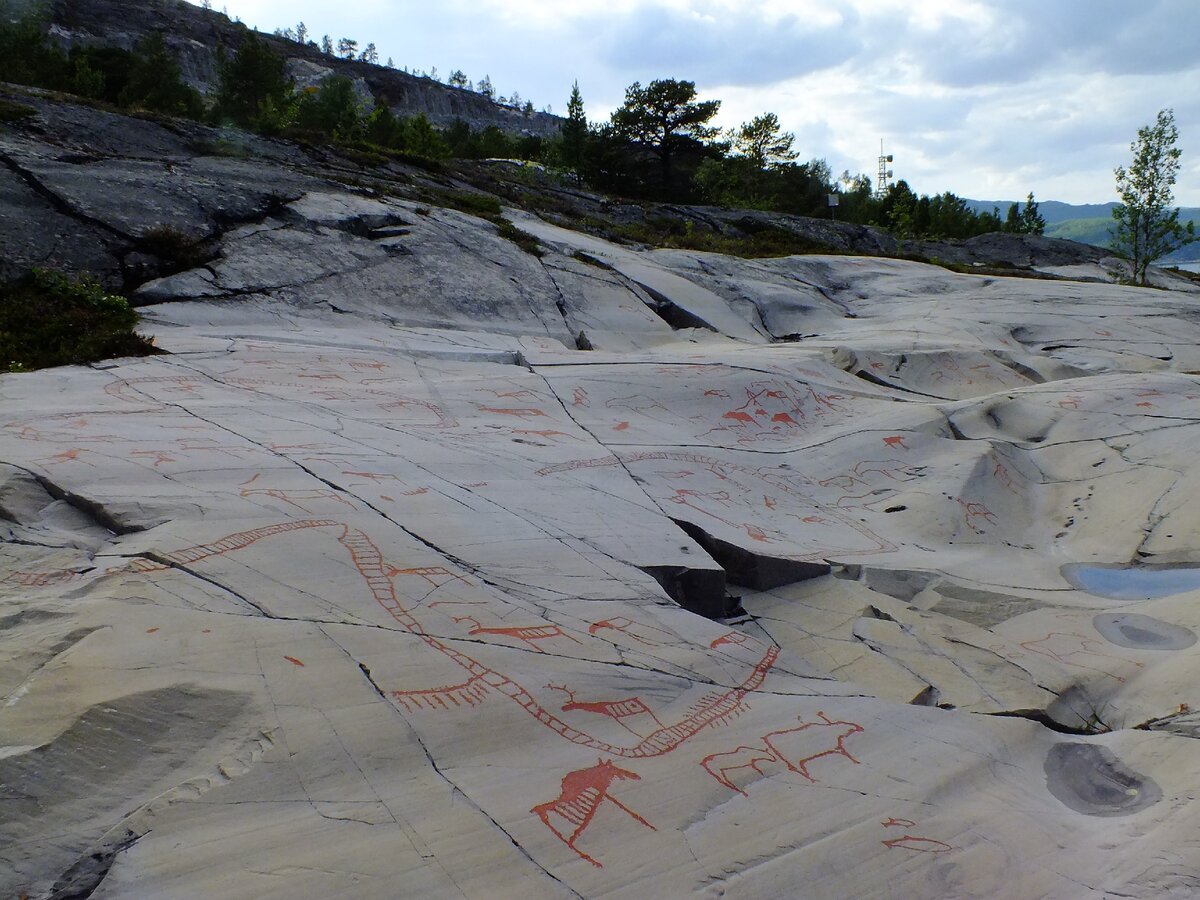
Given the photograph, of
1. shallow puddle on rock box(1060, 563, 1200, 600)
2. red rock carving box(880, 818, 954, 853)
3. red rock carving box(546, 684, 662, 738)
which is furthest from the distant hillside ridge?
red rock carving box(880, 818, 954, 853)

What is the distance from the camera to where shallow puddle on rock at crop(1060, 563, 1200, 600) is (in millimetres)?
6906

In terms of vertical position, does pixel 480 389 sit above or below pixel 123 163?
below

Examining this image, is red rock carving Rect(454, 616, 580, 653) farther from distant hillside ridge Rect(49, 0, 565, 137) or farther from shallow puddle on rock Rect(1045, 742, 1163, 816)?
distant hillside ridge Rect(49, 0, 565, 137)

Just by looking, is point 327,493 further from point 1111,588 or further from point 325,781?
point 1111,588

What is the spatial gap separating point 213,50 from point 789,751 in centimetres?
7955

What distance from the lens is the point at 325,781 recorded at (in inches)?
128

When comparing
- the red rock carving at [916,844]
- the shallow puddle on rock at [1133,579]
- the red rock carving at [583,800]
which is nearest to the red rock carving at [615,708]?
the red rock carving at [583,800]

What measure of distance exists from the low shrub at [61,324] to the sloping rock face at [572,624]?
2.22 ft

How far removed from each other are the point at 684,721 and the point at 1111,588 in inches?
186

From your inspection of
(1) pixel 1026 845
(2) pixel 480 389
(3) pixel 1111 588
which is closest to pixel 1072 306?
(3) pixel 1111 588

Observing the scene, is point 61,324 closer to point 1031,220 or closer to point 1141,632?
point 1141,632

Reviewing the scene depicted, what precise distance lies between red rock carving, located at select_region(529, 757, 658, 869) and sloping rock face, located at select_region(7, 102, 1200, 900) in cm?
2

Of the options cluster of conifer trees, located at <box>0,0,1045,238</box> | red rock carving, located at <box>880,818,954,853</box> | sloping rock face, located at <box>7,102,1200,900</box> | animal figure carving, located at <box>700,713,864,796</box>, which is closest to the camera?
sloping rock face, located at <box>7,102,1200,900</box>

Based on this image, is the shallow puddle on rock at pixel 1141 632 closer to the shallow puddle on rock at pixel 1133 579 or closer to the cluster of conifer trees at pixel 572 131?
the shallow puddle on rock at pixel 1133 579
